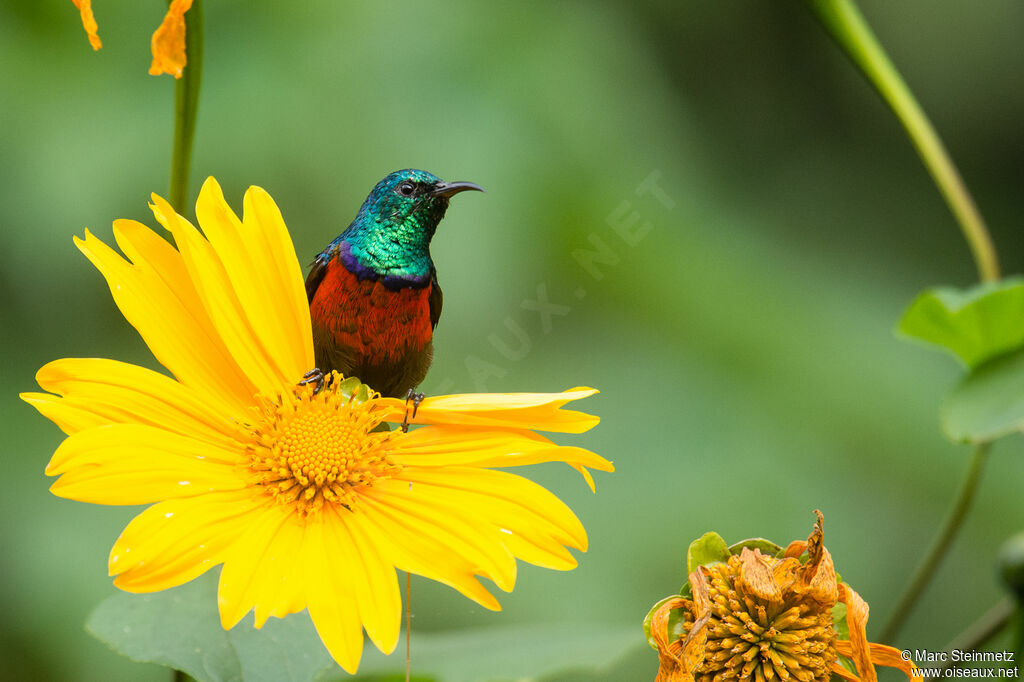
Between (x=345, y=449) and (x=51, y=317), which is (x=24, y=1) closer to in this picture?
(x=51, y=317)

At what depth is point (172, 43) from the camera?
0.78 feet

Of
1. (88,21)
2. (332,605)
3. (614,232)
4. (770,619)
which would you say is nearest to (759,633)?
(770,619)

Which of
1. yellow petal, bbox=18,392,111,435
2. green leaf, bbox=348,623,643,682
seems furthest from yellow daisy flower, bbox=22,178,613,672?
green leaf, bbox=348,623,643,682

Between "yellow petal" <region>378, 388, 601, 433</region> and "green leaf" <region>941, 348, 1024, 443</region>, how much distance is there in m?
0.25

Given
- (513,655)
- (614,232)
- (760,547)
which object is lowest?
(513,655)

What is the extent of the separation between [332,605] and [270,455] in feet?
0.18

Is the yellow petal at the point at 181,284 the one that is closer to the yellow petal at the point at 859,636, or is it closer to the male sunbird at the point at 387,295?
the male sunbird at the point at 387,295

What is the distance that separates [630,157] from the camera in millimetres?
1018

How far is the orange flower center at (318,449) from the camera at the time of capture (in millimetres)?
247

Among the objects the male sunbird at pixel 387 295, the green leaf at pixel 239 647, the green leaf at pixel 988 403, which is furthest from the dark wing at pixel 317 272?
the green leaf at pixel 988 403

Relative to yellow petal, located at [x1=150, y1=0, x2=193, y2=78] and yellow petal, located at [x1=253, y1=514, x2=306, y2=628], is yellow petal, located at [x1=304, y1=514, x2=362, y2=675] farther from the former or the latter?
yellow petal, located at [x1=150, y1=0, x2=193, y2=78]

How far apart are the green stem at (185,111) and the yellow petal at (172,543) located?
8 centimetres

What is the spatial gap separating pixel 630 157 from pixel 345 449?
32.0 inches

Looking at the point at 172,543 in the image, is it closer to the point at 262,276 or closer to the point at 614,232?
the point at 262,276
